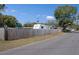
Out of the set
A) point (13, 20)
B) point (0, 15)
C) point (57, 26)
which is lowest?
point (57, 26)

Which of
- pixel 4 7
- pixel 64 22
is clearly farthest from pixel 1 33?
pixel 64 22

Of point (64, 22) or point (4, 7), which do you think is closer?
point (4, 7)

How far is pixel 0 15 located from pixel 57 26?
73.0 m

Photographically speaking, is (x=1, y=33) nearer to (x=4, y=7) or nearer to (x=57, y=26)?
(x=4, y=7)

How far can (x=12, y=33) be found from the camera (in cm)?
3278

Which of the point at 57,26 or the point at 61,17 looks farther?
the point at 57,26

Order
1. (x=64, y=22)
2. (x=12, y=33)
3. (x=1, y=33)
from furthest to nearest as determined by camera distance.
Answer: (x=64, y=22), (x=12, y=33), (x=1, y=33)

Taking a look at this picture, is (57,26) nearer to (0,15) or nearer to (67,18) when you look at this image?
(67,18)

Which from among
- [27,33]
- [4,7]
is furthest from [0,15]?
[27,33]

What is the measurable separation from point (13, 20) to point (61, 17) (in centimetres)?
2851

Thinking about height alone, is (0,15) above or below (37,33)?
above

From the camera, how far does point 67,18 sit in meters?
98.9
